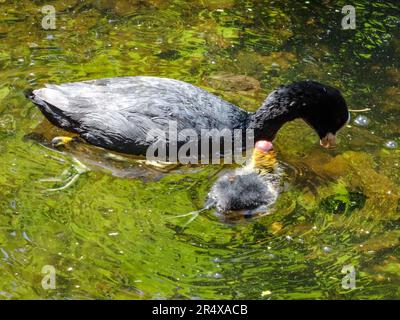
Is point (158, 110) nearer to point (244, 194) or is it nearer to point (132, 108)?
point (132, 108)

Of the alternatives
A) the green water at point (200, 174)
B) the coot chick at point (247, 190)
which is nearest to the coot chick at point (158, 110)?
the green water at point (200, 174)

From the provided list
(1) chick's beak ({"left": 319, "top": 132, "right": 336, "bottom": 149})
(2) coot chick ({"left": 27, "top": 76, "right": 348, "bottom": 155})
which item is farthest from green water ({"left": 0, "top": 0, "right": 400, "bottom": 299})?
(2) coot chick ({"left": 27, "top": 76, "right": 348, "bottom": 155})

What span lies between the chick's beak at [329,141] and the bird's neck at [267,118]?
0.39 meters

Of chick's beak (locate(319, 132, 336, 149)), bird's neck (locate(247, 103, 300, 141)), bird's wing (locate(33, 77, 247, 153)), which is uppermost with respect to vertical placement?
bird's wing (locate(33, 77, 247, 153))

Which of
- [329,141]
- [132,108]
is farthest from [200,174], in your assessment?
[329,141]

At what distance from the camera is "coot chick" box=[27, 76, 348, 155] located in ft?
23.2

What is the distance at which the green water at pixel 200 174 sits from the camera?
566 centimetres

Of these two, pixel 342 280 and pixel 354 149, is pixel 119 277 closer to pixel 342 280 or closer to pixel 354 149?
pixel 342 280

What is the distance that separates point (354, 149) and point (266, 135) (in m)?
0.93

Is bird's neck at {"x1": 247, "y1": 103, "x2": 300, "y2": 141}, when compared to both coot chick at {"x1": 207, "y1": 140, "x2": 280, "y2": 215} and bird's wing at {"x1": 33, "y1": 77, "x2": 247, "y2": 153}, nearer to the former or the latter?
bird's wing at {"x1": 33, "y1": 77, "x2": 247, "y2": 153}

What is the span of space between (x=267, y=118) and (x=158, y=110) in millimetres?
1171

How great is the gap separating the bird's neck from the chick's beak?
39 cm

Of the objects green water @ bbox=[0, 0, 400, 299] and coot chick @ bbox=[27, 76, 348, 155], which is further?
coot chick @ bbox=[27, 76, 348, 155]

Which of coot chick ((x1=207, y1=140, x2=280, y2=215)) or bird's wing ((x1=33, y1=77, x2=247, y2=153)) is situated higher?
bird's wing ((x1=33, y1=77, x2=247, y2=153))
